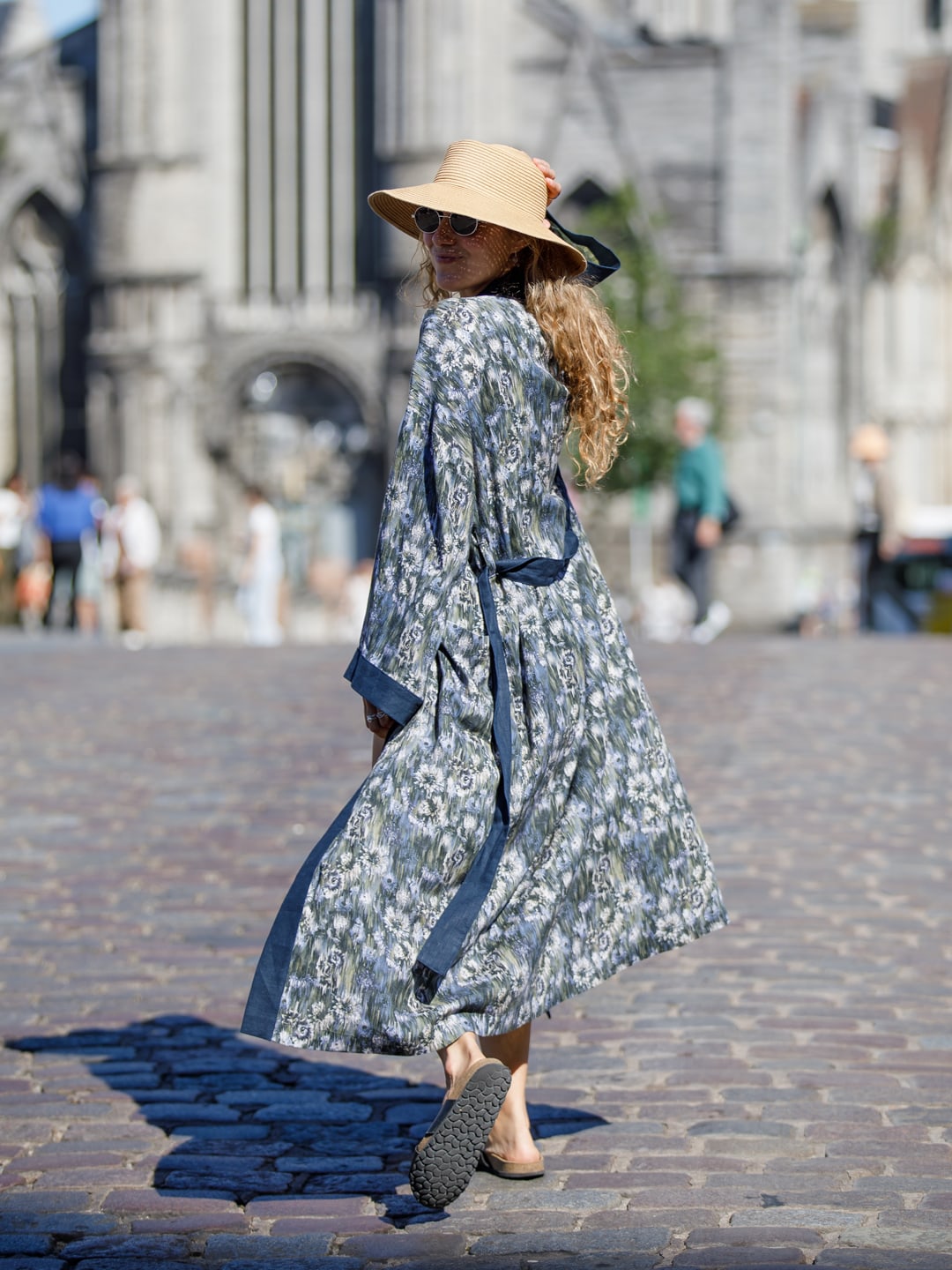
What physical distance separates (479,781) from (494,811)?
0.06m

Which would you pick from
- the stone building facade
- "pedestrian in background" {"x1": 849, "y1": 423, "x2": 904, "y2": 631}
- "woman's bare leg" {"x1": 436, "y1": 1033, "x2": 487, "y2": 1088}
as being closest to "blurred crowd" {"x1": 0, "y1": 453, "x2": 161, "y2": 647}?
"pedestrian in background" {"x1": 849, "y1": 423, "x2": 904, "y2": 631}

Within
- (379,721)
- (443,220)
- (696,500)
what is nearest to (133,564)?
(696,500)

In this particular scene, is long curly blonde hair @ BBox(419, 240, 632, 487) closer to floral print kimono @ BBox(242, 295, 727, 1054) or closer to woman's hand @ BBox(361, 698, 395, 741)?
floral print kimono @ BBox(242, 295, 727, 1054)

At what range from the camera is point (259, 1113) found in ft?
15.0

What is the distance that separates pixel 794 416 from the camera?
38250 millimetres

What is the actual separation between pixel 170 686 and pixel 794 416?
2707cm

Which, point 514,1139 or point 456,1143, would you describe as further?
point 514,1139

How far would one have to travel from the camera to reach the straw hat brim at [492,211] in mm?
3934

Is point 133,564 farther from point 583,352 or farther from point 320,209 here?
point 320,209

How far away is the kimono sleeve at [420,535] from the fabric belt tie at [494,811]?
92mm

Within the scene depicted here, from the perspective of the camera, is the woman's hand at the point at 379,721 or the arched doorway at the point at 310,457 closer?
the woman's hand at the point at 379,721

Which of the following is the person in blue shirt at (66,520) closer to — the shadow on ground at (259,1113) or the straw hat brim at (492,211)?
the shadow on ground at (259,1113)

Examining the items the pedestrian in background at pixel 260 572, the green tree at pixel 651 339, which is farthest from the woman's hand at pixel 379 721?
the green tree at pixel 651 339

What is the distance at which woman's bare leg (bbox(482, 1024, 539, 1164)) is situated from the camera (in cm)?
400
